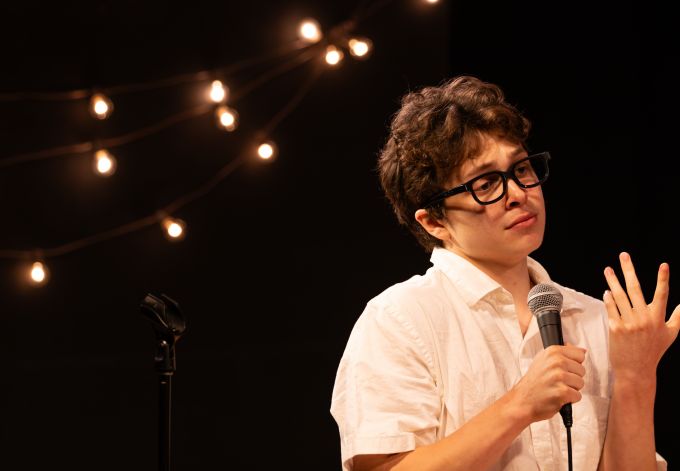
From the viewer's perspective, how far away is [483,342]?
179cm

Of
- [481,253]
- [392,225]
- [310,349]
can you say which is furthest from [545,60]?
[481,253]

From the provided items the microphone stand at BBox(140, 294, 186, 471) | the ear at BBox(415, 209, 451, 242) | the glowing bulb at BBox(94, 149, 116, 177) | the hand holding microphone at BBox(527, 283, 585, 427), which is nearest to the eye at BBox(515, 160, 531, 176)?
the ear at BBox(415, 209, 451, 242)

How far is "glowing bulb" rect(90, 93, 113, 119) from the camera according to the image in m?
2.88

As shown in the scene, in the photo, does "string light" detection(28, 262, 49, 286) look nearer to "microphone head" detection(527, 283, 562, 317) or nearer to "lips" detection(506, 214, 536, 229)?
"lips" detection(506, 214, 536, 229)

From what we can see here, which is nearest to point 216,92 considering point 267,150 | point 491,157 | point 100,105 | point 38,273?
point 267,150

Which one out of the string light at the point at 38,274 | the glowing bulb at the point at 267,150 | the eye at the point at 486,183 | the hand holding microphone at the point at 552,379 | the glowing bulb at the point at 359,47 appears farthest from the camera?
the glowing bulb at the point at 359,47

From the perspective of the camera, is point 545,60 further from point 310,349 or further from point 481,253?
point 481,253

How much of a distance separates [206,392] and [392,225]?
2.77 feet

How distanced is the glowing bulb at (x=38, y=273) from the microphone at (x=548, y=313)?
1.70 meters

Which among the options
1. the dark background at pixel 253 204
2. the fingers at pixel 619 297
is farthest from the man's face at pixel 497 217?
the dark background at pixel 253 204

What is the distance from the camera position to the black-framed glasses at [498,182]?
1.83 m

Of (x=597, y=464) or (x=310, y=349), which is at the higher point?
(x=310, y=349)

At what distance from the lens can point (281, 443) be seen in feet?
9.73

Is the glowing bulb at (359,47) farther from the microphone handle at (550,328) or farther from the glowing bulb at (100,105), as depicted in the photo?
the microphone handle at (550,328)
